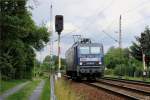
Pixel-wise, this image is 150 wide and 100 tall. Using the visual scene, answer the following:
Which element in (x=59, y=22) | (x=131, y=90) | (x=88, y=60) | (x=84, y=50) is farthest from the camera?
(x=84, y=50)

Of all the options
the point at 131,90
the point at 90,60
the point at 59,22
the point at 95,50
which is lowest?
the point at 131,90

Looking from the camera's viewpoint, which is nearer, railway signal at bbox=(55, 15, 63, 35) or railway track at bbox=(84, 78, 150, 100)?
railway track at bbox=(84, 78, 150, 100)

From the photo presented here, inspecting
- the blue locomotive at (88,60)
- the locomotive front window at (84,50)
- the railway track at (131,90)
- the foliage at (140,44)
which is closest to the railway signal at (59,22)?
the railway track at (131,90)

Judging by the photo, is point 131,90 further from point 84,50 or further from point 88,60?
point 84,50

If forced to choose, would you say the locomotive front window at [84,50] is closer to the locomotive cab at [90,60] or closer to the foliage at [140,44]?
the locomotive cab at [90,60]

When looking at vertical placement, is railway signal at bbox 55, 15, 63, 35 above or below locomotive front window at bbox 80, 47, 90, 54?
above

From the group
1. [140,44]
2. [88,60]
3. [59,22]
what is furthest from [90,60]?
[140,44]

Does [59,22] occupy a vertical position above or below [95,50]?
above

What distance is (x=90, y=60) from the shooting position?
151 ft

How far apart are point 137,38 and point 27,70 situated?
2638 centimetres

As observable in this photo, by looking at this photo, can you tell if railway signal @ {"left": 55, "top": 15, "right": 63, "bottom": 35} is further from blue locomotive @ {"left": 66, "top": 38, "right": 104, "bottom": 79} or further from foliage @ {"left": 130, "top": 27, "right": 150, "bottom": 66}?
foliage @ {"left": 130, "top": 27, "right": 150, "bottom": 66}

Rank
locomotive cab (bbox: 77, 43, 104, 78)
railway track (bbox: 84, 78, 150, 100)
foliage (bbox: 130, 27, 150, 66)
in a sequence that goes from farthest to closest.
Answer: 1. foliage (bbox: 130, 27, 150, 66)
2. locomotive cab (bbox: 77, 43, 104, 78)
3. railway track (bbox: 84, 78, 150, 100)

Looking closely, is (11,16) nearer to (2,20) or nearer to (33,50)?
(2,20)

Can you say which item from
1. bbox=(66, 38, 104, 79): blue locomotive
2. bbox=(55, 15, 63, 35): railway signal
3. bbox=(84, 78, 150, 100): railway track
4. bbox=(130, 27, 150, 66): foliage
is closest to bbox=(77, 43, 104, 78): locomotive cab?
bbox=(66, 38, 104, 79): blue locomotive
